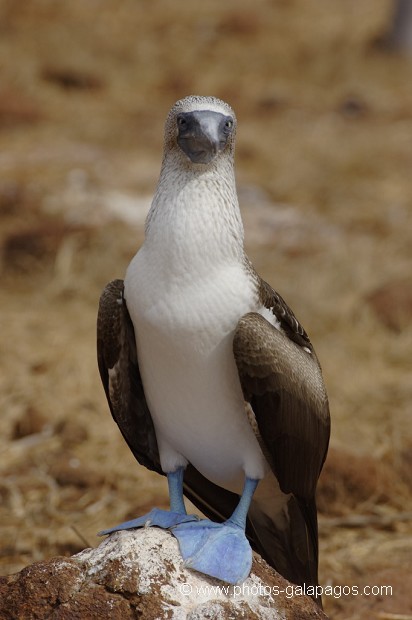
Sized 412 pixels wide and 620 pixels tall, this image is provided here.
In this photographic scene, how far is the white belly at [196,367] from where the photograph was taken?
322cm

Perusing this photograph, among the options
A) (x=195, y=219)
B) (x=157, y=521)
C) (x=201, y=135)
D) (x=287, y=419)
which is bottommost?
(x=157, y=521)

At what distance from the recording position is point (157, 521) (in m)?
3.33

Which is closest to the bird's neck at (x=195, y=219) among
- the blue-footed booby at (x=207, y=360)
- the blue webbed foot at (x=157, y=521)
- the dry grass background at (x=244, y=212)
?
the blue-footed booby at (x=207, y=360)

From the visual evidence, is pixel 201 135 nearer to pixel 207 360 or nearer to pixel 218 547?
pixel 207 360

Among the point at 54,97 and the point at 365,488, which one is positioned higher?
the point at 54,97

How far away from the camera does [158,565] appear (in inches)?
119

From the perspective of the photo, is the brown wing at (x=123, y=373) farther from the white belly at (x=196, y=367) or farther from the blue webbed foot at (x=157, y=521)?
the blue webbed foot at (x=157, y=521)

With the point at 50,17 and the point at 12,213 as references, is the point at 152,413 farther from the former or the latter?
the point at 50,17

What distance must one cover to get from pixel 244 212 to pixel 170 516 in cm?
648

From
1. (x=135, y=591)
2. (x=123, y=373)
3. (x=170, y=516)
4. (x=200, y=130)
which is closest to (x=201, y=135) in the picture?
(x=200, y=130)

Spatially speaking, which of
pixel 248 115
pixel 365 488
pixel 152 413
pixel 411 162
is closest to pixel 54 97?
pixel 248 115

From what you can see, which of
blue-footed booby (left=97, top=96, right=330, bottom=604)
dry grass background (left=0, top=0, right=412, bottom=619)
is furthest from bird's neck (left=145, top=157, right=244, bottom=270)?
dry grass background (left=0, top=0, right=412, bottom=619)

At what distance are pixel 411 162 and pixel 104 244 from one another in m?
4.74

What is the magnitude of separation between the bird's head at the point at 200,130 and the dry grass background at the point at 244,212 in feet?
5.71
